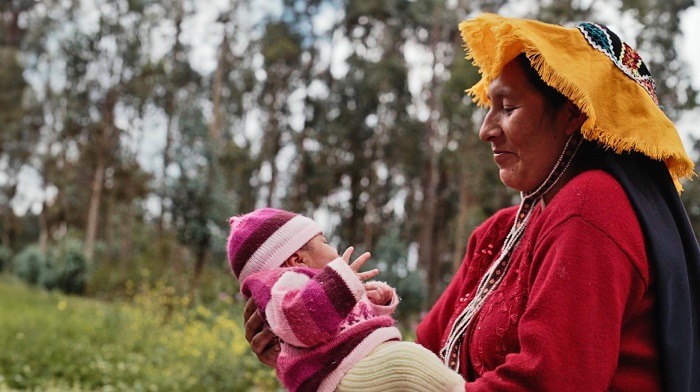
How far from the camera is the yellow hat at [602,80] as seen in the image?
1.45 metres

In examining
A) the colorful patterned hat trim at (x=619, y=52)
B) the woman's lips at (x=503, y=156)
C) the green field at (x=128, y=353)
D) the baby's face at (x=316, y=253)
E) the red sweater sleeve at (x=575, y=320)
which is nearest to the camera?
the red sweater sleeve at (x=575, y=320)

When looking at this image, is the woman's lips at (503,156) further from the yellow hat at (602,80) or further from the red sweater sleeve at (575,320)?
the red sweater sleeve at (575,320)

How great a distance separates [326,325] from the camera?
5.12ft

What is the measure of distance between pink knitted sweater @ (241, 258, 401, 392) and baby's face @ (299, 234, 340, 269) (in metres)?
0.19

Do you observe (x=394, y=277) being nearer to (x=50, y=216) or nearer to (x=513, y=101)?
(x=513, y=101)

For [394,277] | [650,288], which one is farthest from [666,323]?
[394,277]

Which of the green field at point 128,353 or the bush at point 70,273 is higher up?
the green field at point 128,353

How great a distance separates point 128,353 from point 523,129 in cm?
836

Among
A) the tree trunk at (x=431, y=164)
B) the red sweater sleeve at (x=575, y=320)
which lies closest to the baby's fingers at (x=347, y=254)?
the red sweater sleeve at (x=575, y=320)

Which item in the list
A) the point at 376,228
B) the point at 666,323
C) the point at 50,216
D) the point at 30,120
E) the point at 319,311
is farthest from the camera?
the point at 30,120

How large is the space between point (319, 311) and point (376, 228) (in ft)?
76.9

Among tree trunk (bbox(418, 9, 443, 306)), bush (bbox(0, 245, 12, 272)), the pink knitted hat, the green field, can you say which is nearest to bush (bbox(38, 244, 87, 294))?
bush (bbox(0, 245, 12, 272))

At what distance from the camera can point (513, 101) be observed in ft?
5.31

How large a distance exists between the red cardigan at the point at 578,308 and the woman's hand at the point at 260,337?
52 centimetres
